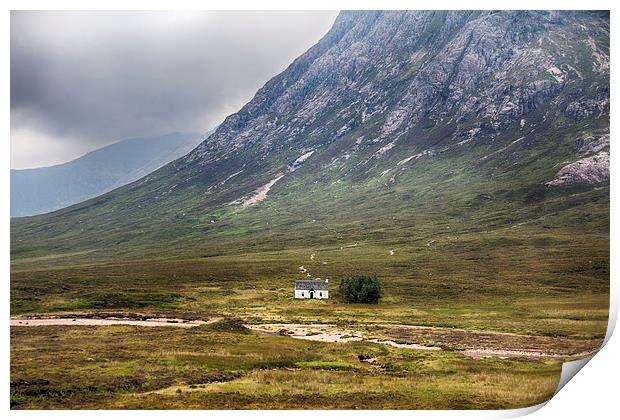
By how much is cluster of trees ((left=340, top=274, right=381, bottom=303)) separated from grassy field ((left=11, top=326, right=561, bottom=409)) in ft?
141

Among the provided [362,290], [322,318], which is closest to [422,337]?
[322,318]

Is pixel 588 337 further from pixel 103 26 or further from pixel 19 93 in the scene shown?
pixel 19 93

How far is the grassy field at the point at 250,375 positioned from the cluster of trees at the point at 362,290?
43.1 m

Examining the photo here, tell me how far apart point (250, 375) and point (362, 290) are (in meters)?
59.1

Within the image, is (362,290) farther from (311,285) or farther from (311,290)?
(311,285)

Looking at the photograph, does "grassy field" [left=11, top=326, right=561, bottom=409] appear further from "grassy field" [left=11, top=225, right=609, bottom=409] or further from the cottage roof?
the cottage roof

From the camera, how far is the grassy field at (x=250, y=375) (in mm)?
46031

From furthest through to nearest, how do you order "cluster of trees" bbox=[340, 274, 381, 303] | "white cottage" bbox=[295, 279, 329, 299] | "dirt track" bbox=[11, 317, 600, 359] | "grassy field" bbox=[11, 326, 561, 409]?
"white cottage" bbox=[295, 279, 329, 299]
"cluster of trees" bbox=[340, 274, 381, 303]
"dirt track" bbox=[11, 317, 600, 359]
"grassy field" bbox=[11, 326, 561, 409]

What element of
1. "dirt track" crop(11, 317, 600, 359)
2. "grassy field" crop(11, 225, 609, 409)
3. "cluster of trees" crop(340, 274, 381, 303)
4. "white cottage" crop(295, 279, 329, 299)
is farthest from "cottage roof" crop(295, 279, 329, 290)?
"dirt track" crop(11, 317, 600, 359)

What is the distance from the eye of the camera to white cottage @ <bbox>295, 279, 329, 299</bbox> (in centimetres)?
11450

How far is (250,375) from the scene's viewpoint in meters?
51.4

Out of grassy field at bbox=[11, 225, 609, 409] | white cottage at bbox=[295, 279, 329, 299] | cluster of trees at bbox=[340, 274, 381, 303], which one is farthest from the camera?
white cottage at bbox=[295, 279, 329, 299]

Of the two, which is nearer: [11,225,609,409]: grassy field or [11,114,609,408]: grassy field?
[11,225,609,409]: grassy field

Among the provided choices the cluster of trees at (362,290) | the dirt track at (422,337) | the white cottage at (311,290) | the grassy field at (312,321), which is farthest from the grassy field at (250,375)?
the white cottage at (311,290)
